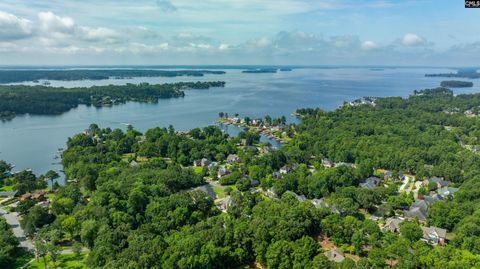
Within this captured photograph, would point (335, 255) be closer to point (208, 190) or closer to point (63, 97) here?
point (208, 190)

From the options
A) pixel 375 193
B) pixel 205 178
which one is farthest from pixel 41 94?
pixel 375 193

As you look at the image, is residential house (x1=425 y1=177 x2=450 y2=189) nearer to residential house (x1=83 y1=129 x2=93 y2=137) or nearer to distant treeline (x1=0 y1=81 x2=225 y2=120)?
residential house (x1=83 y1=129 x2=93 y2=137)

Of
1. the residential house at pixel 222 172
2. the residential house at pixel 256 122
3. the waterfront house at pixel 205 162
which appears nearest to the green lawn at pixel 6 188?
the waterfront house at pixel 205 162

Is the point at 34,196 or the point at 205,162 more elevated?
the point at 205,162

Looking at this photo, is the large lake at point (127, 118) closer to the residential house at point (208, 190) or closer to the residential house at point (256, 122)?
the residential house at point (256, 122)

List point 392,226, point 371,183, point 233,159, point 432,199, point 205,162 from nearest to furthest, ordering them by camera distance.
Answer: point 392,226, point 432,199, point 371,183, point 205,162, point 233,159

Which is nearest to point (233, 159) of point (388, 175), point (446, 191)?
point (388, 175)

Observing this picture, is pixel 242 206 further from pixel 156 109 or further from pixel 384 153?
pixel 156 109
